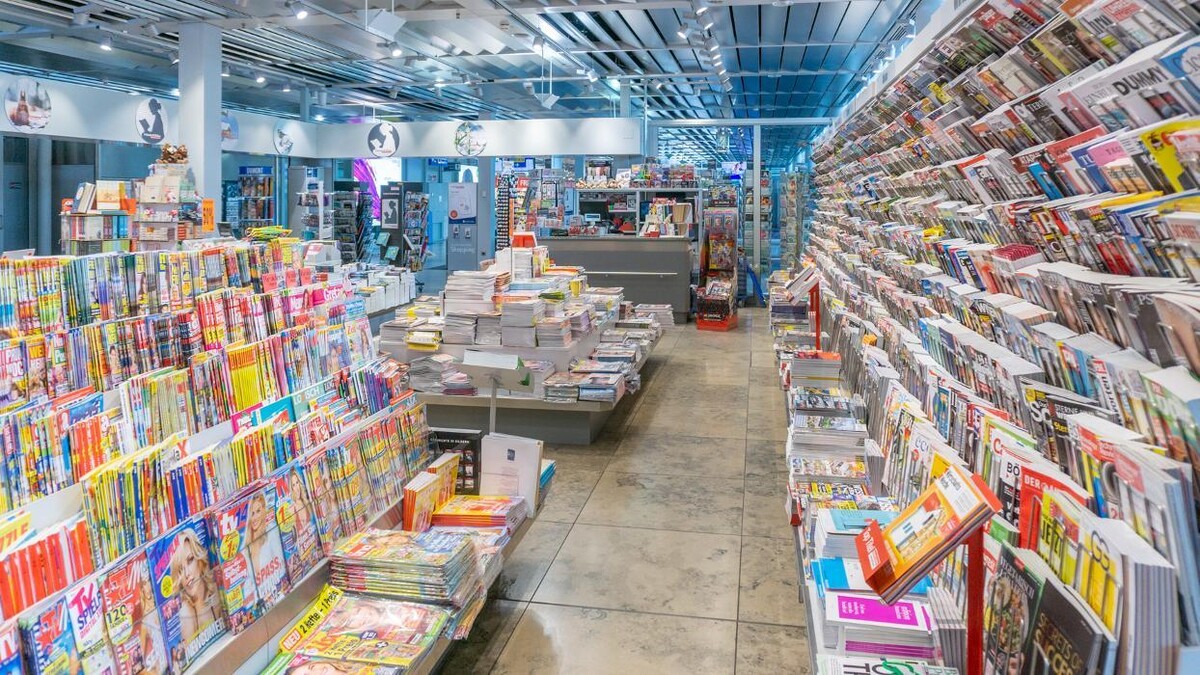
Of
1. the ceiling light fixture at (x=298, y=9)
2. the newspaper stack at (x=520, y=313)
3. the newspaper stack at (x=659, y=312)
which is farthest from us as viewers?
the newspaper stack at (x=659, y=312)

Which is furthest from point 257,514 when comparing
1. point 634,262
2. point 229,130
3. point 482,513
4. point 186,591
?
point 229,130

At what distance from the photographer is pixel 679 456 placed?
19.2ft

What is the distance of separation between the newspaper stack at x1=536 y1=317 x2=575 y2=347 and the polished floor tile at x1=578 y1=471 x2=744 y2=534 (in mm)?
1142

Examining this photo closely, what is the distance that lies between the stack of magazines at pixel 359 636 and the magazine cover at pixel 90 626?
543mm

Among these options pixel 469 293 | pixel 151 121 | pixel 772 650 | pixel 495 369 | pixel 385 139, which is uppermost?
pixel 385 139

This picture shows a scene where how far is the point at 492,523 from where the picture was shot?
132 inches

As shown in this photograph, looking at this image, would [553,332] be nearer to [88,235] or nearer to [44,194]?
[88,235]

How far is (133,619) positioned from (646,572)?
2.36m

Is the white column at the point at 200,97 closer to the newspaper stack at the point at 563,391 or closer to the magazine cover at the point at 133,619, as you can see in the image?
the newspaper stack at the point at 563,391

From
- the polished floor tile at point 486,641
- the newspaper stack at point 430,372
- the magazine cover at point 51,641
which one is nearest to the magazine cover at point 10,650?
the magazine cover at point 51,641

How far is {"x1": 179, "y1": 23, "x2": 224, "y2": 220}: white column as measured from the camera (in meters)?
10.3

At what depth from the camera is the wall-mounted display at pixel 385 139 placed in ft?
52.3

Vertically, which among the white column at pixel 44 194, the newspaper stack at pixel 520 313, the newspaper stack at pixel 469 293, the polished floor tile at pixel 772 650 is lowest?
the polished floor tile at pixel 772 650

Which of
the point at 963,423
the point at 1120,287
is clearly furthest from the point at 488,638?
the point at 1120,287
